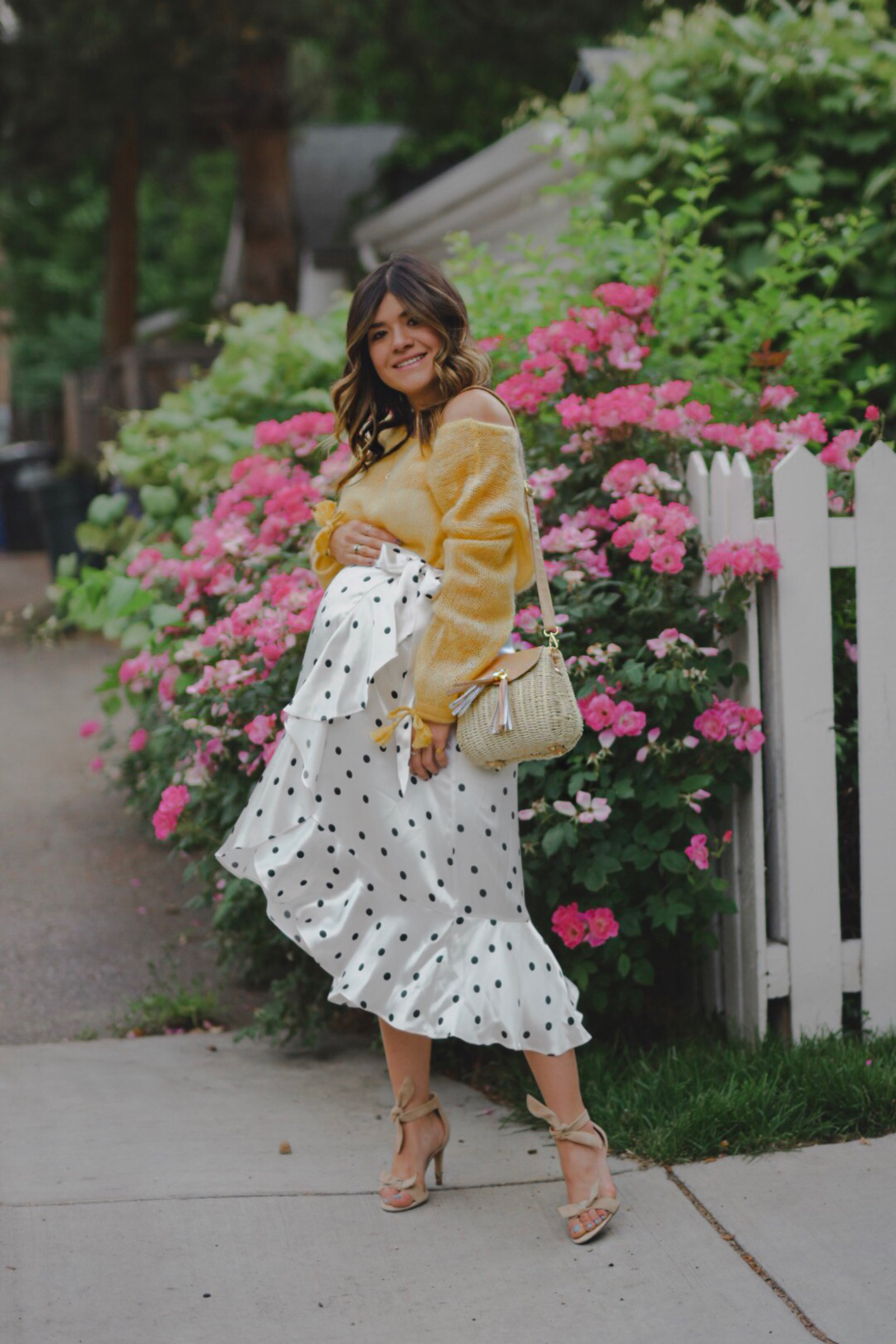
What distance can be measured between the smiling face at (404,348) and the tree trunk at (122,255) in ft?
48.1

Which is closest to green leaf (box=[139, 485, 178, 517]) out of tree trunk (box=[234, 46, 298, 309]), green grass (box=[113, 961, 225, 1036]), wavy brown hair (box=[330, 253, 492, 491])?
green grass (box=[113, 961, 225, 1036])

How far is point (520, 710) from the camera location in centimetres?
252

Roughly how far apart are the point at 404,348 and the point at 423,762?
0.77m

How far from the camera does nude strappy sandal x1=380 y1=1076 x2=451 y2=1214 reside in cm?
281

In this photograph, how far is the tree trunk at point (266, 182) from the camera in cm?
1178

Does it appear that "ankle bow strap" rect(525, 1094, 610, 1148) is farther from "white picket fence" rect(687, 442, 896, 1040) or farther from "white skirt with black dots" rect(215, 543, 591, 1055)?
"white picket fence" rect(687, 442, 896, 1040)

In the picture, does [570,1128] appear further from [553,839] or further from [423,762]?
[423,762]

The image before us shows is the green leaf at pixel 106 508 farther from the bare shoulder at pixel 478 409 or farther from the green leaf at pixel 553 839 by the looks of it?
the bare shoulder at pixel 478 409

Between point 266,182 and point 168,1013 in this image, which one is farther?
point 266,182

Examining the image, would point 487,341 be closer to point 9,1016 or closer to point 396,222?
point 9,1016

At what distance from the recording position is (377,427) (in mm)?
2838

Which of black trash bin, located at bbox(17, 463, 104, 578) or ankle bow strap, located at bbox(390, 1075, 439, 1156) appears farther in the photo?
black trash bin, located at bbox(17, 463, 104, 578)

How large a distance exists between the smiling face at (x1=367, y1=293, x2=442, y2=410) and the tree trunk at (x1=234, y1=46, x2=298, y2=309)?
9335 mm

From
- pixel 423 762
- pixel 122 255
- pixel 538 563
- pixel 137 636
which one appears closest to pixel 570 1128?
pixel 423 762
